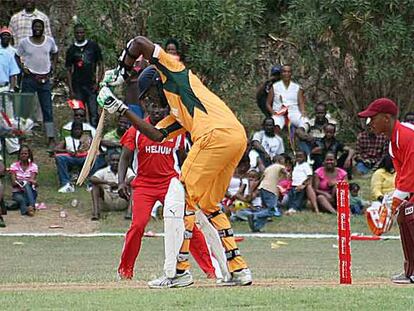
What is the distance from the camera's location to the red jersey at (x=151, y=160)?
1352cm

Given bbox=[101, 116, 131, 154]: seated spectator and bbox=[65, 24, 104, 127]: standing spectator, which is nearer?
bbox=[101, 116, 131, 154]: seated spectator

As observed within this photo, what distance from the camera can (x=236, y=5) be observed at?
24.1 meters

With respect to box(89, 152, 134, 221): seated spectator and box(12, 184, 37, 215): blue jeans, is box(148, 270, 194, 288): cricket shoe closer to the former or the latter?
box(89, 152, 134, 221): seated spectator

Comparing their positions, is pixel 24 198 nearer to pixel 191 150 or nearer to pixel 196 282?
pixel 196 282

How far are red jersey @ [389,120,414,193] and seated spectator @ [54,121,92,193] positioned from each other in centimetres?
1174

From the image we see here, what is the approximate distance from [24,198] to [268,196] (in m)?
4.43

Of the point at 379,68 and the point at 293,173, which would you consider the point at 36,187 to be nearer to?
the point at 293,173

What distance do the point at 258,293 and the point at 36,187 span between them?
42.9ft

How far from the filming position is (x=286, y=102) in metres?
24.0

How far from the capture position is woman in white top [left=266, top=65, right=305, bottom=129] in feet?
78.6

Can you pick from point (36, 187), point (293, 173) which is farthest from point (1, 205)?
point (293, 173)

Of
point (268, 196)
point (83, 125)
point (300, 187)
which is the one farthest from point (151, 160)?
point (83, 125)

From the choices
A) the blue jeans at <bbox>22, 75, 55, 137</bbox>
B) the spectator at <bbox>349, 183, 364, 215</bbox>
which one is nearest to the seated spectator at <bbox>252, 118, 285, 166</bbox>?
the spectator at <bbox>349, 183, 364, 215</bbox>

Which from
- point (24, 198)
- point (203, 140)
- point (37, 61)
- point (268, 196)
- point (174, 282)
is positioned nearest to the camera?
point (203, 140)
